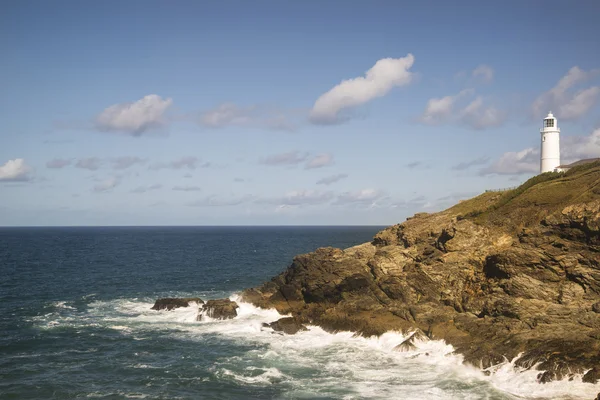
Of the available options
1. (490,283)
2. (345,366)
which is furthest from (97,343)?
(490,283)

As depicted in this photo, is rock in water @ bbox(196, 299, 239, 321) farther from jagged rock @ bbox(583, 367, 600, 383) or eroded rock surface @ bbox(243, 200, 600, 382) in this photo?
jagged rock @ bbox(583, 367, 600, 383)

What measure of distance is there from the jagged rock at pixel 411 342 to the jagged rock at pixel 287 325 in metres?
10.6

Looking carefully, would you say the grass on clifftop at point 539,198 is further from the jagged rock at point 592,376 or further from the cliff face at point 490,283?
the jagged rock at point 592,376

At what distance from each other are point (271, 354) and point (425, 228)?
2746 centimetres

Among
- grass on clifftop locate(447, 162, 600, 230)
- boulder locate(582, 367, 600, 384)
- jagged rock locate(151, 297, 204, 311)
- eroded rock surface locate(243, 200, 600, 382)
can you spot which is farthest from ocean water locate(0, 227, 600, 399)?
grass on clifftop locate(447, 162, 600, 230)

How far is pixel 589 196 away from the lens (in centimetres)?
4462

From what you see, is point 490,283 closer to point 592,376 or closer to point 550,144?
point 592,376

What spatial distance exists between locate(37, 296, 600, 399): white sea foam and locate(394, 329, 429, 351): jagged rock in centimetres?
40

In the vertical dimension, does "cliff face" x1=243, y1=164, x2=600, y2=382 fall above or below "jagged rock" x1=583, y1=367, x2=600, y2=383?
above

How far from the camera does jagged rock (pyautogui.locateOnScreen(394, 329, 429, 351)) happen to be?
132 ft

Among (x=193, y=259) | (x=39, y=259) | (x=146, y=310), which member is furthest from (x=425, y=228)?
(x=39, y=259)

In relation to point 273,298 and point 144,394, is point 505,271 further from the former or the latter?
A: point 144,394

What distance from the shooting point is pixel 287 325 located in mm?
47938

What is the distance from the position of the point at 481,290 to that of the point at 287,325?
18.8m
